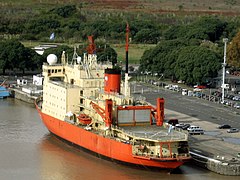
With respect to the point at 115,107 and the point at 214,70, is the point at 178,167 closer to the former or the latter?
the point at 115,107

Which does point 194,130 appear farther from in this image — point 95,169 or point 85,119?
point 95,169

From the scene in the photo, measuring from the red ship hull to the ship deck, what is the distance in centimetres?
79

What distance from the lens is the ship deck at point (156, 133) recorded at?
2950cm

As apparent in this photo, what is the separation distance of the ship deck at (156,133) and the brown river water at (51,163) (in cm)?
137

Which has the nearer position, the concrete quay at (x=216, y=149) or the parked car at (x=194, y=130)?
the concrete quay at (x=216, y=149)

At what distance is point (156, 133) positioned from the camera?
3027cm

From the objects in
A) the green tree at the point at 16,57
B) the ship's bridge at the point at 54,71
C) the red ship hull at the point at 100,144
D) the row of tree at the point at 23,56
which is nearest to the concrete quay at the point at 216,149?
the red ship hull at the point at 100,144

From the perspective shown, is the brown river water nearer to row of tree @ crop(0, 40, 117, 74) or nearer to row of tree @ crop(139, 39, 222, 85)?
row of tree @ crop(139, 39, 222, 85)

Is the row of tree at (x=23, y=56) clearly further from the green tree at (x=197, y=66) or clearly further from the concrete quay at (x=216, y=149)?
the concrete quay at (x=216, y=149)

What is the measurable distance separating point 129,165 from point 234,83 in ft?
84.9

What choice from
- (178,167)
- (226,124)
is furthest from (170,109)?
(178,167)

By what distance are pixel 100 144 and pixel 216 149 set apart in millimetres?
4854

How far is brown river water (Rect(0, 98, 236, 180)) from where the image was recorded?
2959cm

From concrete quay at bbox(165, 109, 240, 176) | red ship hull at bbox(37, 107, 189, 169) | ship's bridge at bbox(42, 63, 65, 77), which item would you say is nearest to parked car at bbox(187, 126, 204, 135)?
concrete quay at bbox(165, 109, 240, 176)
